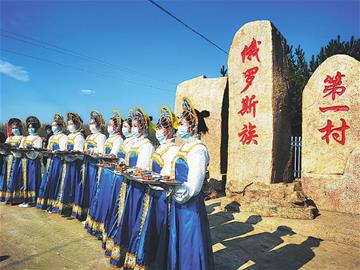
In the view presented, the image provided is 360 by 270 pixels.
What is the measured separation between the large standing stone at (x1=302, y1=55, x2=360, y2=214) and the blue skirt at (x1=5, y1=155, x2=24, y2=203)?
6435 millimetres

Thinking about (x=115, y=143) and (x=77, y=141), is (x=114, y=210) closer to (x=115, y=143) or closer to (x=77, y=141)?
(x=115, y=143)

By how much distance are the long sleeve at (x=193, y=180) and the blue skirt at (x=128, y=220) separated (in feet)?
3.08

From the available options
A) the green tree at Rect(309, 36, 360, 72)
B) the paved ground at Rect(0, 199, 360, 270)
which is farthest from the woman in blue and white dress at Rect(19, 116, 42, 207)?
the green tree at Rect(309, 36, 360, 72)

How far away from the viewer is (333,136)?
6.33 metres

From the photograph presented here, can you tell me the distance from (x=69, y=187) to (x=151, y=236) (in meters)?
3.17

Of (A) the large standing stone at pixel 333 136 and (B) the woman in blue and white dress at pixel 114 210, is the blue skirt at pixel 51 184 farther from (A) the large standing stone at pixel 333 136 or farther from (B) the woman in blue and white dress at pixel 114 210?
(A) the large standing stone at pixel 333 136

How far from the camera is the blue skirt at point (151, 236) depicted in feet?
10.1

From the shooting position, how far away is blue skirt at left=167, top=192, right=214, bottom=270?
2.80 metres

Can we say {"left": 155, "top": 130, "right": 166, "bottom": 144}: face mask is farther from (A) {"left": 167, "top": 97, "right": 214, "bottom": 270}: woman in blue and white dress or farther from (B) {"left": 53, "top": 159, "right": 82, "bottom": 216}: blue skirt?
(B) {"left": 53, "top": 159, "right": 82, "bottom": 216}: blue skirt

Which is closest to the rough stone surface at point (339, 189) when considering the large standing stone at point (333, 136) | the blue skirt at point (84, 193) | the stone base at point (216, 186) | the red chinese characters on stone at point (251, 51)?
the large standing stone at point (333, 136)

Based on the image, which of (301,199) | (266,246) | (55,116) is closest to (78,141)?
(55,116)

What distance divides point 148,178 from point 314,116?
512 cm

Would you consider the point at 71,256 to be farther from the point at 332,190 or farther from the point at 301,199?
the point at 332,190

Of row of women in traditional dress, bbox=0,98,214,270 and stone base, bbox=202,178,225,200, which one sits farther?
stone base, bbox=202,178,225,200
